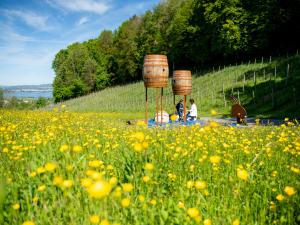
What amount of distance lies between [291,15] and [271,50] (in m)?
4.99

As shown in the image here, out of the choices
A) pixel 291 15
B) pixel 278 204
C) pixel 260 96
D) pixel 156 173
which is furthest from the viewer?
pixel 291 15

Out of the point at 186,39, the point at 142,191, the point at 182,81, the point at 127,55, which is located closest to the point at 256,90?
the point at 182,81

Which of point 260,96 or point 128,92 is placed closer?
point 260,96

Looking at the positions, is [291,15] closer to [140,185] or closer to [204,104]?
[204,104]

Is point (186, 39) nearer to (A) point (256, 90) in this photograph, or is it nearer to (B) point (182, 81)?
(A) point (256, 90)

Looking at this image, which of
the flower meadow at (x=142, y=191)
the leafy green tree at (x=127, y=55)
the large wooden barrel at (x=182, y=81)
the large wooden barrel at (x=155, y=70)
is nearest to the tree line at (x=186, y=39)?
the leafy green tree at (x=127, y=55)

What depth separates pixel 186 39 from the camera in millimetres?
47500

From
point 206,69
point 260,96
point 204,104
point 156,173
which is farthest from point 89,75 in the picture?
point 156,173

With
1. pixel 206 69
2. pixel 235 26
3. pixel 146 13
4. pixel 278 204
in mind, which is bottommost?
pixel 278 204

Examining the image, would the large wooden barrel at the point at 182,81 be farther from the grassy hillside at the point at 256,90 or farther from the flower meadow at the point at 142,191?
the flower meadow at the point at 142,191

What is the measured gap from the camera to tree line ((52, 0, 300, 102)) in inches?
1409

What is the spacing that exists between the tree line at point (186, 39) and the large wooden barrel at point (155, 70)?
2893cm

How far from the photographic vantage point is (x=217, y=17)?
4094 centimetres

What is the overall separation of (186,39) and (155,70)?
38.3 meters
